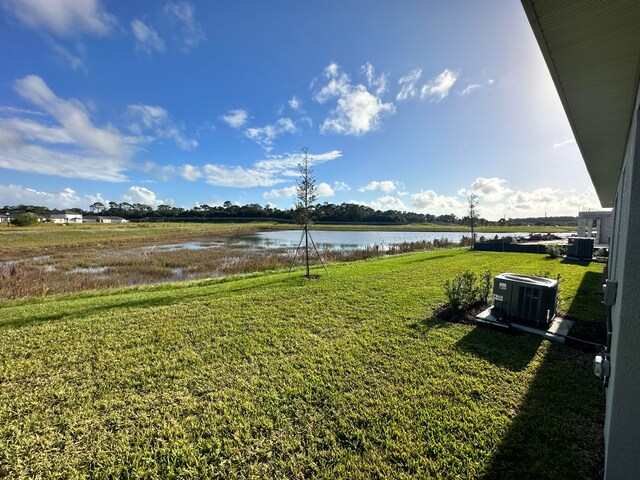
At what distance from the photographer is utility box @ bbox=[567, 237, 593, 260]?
13.3m

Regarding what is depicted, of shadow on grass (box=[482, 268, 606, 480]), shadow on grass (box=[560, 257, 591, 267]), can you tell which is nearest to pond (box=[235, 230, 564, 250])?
shadow on grass (box=[560, 257, 591, 267])

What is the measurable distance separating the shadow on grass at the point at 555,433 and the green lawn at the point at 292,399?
0.05 ft

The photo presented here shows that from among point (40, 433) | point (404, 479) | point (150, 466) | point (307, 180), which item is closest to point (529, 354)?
point (404, 479)

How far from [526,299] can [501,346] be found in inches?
51.6

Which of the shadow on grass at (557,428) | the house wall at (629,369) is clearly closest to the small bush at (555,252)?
the shadow on grass at (557,428)

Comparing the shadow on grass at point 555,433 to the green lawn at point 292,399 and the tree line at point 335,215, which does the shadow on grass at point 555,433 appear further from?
the tree line at point 335,215

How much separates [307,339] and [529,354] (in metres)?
3.59

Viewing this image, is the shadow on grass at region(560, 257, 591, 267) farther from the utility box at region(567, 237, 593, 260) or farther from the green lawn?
the green lawn

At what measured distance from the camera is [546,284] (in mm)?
4797

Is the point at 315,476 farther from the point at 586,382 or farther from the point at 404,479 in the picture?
the point at 586,382

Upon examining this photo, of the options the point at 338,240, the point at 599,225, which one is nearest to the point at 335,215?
the point at 338,240

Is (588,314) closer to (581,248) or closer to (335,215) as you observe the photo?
(581,248)

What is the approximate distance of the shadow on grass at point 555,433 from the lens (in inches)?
86.8

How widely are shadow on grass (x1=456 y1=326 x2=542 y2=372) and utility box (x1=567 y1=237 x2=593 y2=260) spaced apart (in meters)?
13.2
